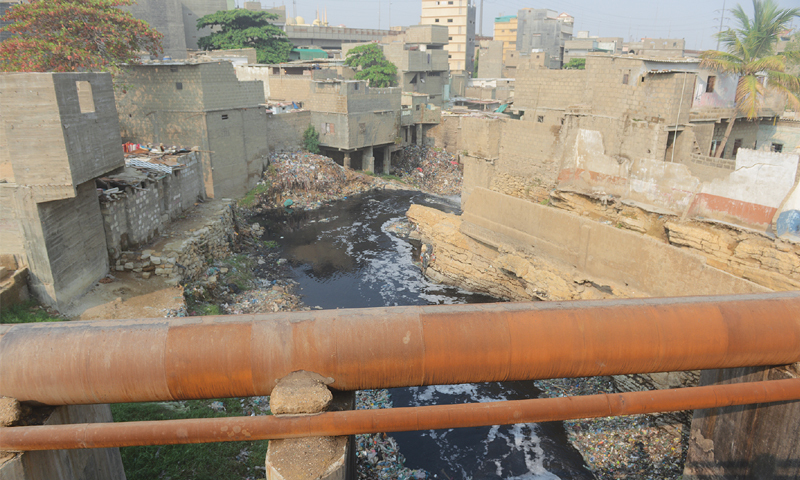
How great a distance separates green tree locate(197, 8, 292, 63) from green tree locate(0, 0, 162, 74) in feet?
67.3

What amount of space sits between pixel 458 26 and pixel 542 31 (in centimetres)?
868

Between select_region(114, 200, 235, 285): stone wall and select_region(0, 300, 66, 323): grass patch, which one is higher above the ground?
select_region(0, 300, 66, 323): grass patch

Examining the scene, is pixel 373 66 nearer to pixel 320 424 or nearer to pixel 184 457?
pixel 184 457

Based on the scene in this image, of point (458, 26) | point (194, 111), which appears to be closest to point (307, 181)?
point (194, 111)

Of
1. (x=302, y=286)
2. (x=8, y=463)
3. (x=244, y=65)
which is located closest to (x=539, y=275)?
(x=302, y=286)

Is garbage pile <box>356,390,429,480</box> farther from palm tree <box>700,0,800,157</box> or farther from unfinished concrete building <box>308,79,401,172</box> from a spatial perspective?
unfinished concrete building <box>308,79,401,172</box>

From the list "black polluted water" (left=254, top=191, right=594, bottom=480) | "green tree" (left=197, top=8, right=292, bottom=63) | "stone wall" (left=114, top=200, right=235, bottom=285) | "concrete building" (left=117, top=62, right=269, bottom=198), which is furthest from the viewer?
"green tree" (left=197, top=8, right=292, bottom=63)

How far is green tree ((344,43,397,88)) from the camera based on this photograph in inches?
1320

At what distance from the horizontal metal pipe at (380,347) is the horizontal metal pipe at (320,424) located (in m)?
0.30

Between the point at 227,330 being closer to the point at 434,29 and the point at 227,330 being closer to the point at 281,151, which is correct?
the point at 281,151

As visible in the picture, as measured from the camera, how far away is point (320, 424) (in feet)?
9.05

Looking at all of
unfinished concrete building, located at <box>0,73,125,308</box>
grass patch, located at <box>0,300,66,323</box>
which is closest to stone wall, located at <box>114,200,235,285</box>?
unfinished concrete building, located at <box>0,73,125,308</box>

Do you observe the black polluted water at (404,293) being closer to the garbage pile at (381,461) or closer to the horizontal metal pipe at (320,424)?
the garbage pile at (381,461)

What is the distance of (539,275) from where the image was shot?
11062 millimetres
